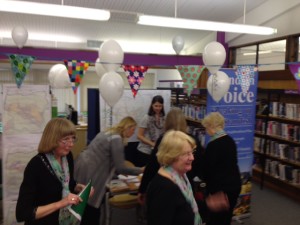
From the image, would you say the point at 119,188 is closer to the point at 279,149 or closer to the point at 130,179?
the point at 130,179

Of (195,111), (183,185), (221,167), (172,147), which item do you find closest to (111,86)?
(221,167)

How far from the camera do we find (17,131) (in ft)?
10.9

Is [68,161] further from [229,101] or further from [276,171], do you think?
[276,171]

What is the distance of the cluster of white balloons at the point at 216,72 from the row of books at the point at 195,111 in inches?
69.6

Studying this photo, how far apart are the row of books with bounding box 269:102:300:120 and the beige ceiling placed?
200 centimetres

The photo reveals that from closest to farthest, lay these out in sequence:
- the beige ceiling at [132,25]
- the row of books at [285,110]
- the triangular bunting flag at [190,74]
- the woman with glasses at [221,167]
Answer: the woman with glasses at [221,167], the triangular bunting flag at [190,74], the row of books at [285,110], the beige ceiling at [132,25]

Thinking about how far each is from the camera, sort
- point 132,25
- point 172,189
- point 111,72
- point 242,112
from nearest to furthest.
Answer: point 172,189 < point 111,72 < point 242,112 < point 132,25

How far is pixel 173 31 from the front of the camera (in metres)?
8.02

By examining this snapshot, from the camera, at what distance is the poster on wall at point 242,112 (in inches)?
144

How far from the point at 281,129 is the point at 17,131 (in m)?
4.43

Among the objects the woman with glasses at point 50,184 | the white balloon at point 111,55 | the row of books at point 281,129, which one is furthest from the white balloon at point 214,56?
the row of books at point 281,129

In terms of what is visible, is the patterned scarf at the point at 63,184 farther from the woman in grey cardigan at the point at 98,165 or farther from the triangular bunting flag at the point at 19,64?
the triangular bunting flag at the point at 19,64

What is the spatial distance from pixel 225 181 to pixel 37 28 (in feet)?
22.6

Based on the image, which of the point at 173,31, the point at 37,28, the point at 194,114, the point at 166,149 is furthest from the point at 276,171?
the point at 37,28
